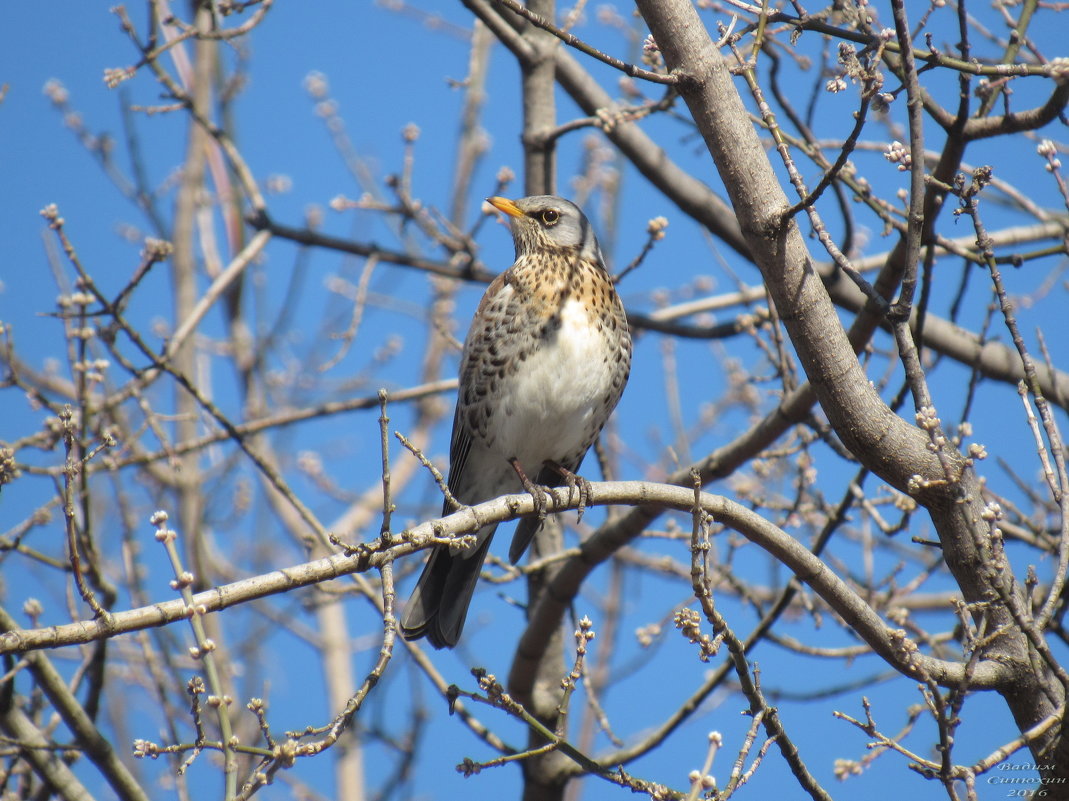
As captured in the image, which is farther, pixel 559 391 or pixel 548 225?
pixel 548 225

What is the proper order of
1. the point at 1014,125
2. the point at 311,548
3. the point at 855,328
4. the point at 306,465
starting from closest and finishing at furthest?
the point at 1014,125 → the point at 855,328 → the point at 311,548 → the point at 306,465

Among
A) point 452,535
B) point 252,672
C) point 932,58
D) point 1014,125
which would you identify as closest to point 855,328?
point 1014,125

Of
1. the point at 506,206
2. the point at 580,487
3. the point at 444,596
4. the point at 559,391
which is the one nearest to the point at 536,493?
the point at 580,487

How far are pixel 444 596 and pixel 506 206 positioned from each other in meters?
1.88

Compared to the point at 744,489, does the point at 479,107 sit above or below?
above

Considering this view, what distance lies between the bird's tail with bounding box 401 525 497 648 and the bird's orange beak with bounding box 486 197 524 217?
5.07 feet

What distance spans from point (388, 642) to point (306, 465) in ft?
21.7

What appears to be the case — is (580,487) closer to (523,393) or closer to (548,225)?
(523,393)

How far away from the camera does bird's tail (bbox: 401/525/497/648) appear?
4445mm

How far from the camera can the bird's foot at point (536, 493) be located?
3.29 meters

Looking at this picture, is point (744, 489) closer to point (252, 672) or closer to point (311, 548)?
point (311, 548)

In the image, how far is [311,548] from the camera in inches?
175

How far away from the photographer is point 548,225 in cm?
510

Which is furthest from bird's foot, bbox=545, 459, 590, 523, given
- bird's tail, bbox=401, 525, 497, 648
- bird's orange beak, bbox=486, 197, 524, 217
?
bird's orange beak, bbox=486, 197, 524, 217
